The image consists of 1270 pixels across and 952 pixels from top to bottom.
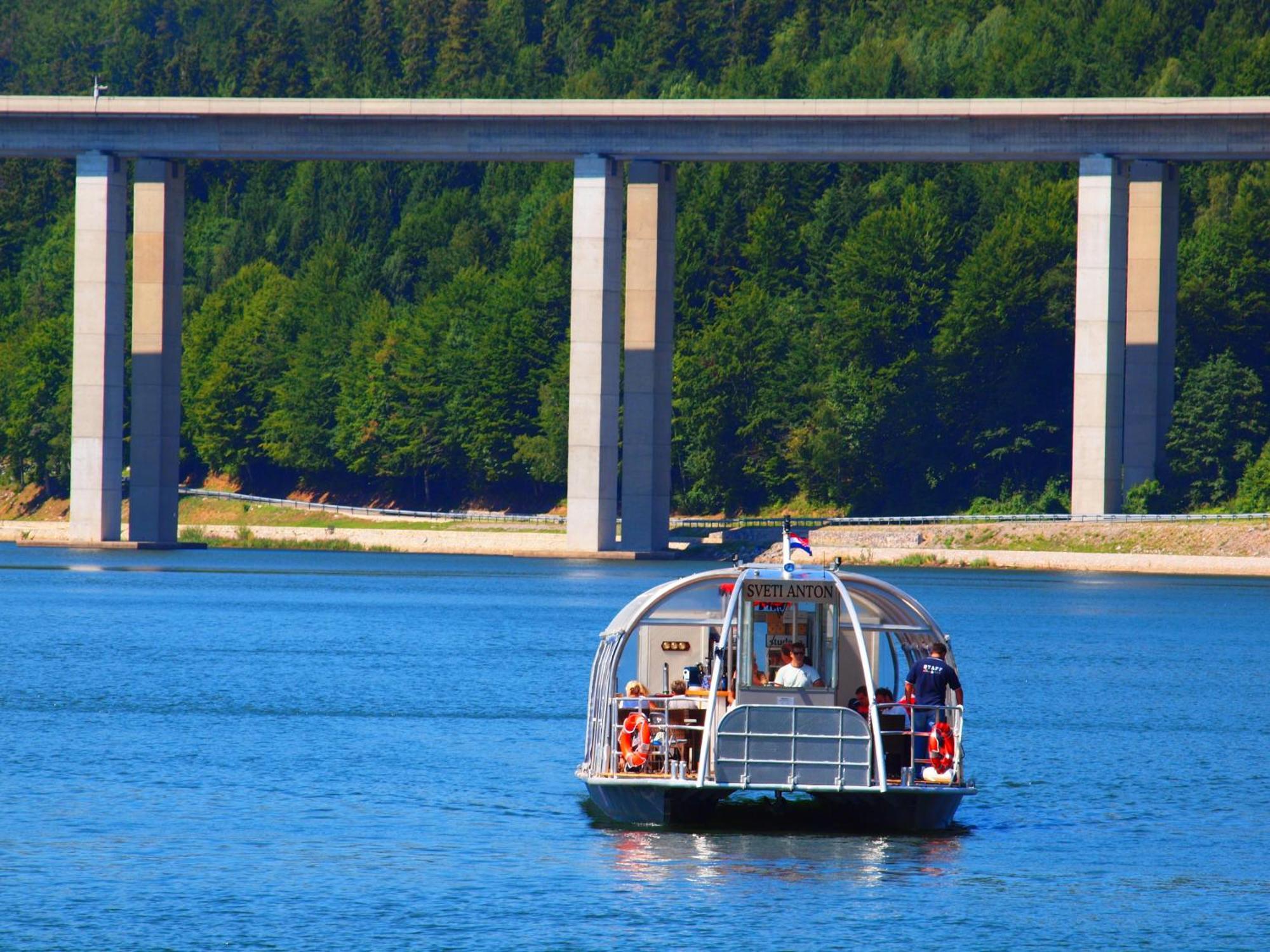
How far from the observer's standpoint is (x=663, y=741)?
30031 mm

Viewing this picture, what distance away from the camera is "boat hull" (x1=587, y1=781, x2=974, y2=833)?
97.5 feet

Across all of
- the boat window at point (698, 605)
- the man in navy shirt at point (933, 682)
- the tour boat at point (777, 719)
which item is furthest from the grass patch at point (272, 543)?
the man in navy shirt at point (933, 682)

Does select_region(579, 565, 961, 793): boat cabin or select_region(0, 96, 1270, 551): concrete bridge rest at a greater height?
select_region(0, 96, 1270, 551): concrete bridge

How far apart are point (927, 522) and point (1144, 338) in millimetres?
16927

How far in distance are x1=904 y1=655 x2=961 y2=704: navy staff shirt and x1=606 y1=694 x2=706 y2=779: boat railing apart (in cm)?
269

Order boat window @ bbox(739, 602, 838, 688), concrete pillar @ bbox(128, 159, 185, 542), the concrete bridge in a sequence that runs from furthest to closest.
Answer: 1. concrete pillar @ bbox(128, 159, 185, 542)
2. the concrete bridge
3. boat window @ bbox(739, 602, 838, 688)

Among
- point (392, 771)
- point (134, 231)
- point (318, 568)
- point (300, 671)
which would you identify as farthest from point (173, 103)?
point (392, 771)

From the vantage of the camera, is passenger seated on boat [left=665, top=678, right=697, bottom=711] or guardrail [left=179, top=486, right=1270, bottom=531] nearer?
passenger seated on boat [left=665, top=678, right=697, bottom=711]

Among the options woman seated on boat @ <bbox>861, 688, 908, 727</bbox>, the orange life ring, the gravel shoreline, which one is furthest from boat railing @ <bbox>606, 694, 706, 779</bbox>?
the gravel shoreline

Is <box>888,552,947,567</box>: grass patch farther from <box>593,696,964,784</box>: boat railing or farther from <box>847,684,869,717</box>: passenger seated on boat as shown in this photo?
<box>847,684,869,717</box>: passenger seated on boat

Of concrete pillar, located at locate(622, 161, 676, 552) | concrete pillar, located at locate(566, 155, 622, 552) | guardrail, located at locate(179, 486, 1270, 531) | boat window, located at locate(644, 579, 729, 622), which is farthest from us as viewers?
concrete pillar, located at locate(622, 161, 676, 552)

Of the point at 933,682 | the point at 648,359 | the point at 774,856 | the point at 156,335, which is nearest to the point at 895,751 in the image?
the point at 933,682

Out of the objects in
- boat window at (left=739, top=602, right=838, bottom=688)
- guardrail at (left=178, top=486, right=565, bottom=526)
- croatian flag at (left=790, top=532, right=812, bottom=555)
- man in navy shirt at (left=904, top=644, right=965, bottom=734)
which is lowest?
guardrail at (left=178, top=486, right=565, bottom=526)

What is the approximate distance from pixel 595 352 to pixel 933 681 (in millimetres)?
69581
